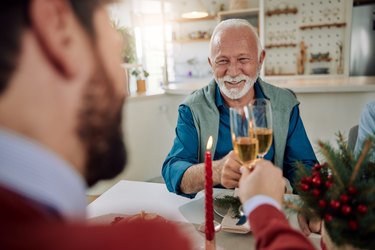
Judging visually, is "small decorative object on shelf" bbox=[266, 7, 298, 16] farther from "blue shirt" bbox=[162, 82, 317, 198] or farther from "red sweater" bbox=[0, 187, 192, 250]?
"red sweater" bbox=[0, 187, 192, 250]

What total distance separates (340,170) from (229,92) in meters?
0.95

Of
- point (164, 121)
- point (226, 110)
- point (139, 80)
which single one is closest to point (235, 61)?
point (226, 110)

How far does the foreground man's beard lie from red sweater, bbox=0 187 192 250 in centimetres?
9

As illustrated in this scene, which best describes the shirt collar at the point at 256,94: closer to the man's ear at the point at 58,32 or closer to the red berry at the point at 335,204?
the red berry at the point at 335,204

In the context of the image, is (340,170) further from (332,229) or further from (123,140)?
(123,140)

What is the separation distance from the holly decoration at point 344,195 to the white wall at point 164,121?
1804mm

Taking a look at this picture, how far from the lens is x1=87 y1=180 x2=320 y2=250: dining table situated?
0.83 metres

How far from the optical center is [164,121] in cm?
330

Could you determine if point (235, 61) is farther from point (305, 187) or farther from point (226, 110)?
point (305, 187)

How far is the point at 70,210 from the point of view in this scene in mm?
331

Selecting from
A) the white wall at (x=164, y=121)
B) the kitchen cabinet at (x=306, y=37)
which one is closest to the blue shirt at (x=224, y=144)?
the white wall at (x=164, y=121)

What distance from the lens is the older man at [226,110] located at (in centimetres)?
143

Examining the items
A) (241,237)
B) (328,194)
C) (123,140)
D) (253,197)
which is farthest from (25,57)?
(241,237)

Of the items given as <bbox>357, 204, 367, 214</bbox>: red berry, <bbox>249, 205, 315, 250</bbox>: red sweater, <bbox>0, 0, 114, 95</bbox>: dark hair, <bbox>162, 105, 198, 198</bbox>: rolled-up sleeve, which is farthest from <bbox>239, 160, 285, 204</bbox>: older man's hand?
<bbox>162, 105, 198, 198</bbox>: rolled-up sleeve
